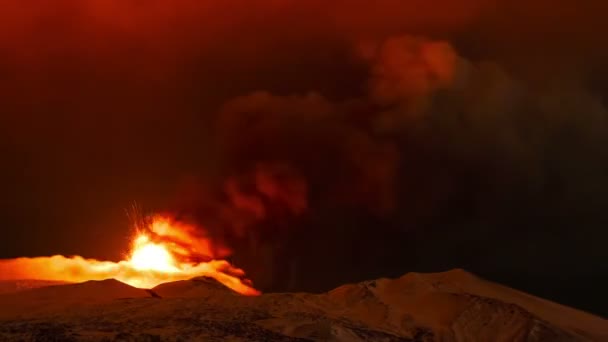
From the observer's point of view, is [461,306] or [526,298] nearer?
[461,306]

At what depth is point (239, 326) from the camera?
82125 millimetres

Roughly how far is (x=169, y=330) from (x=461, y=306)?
48058 millimetres

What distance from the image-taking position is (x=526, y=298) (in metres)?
127

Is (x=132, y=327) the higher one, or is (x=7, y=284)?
(x=7, y=284)

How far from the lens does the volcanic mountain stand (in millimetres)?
76125

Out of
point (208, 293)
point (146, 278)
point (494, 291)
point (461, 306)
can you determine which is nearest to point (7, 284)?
point (146, 278)

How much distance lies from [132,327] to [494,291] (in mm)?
70234

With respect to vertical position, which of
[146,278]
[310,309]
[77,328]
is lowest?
[77,328]

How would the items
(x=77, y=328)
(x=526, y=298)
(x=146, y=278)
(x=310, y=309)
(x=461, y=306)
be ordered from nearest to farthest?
(x=77, y=328) → (x=310, y=309) → (x=461, y=306) → (x=146, y=278) → (x=526, y=298)

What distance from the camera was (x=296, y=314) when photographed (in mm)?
93312

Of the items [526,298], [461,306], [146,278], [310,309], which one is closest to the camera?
[310,309]

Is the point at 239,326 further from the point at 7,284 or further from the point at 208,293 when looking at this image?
the point at 7,284

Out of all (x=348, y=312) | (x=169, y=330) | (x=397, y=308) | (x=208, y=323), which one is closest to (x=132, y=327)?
(x=169, y=330)

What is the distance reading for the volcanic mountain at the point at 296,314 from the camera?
250 ft
